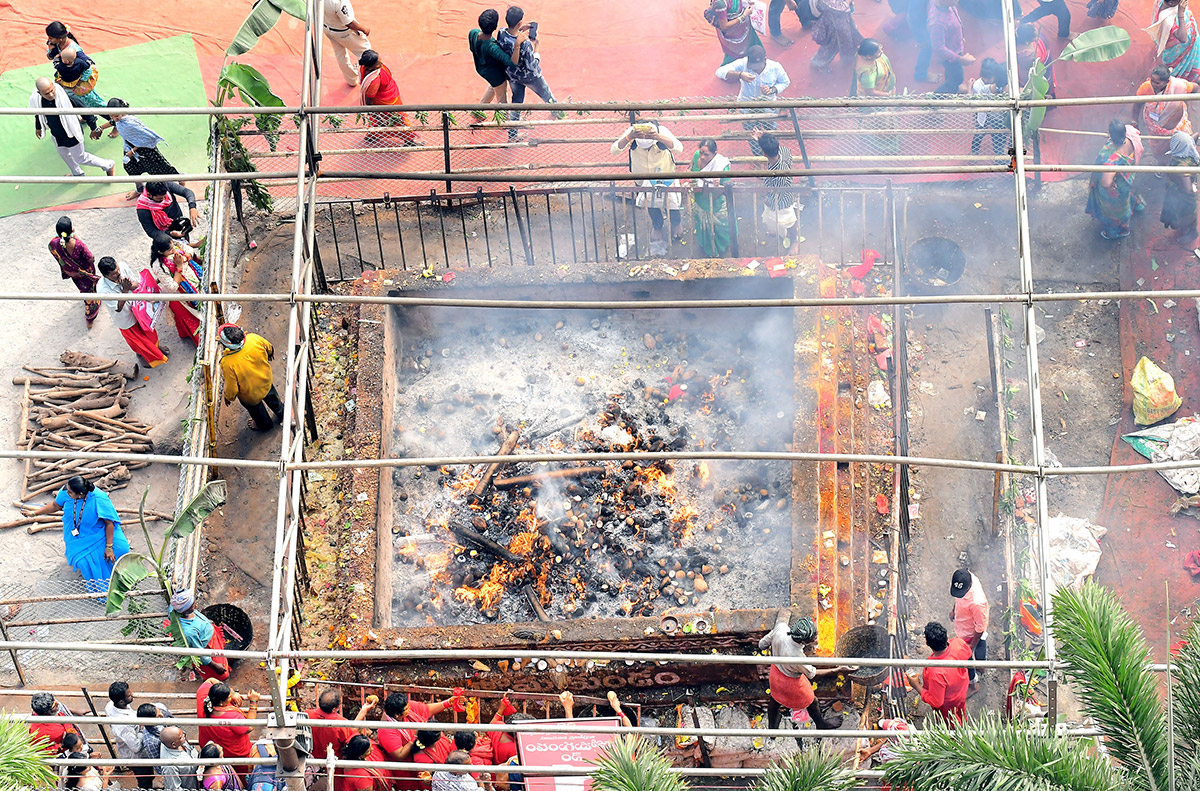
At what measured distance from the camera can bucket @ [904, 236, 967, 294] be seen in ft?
51.2

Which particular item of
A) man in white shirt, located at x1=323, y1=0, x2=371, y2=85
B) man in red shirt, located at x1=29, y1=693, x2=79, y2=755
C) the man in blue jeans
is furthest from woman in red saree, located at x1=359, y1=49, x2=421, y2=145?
man in red shirt, located at x1=29, y1=693, x2=79, y2=755

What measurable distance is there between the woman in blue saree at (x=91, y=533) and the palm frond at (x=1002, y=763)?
828 cm

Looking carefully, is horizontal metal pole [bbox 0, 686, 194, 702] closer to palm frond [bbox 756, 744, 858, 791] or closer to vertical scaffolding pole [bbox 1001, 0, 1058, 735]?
palm frond [bbox 756, 744, 858, 791]

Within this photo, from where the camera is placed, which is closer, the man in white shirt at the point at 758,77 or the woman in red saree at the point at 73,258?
the woman in red saree at the point at 73,258

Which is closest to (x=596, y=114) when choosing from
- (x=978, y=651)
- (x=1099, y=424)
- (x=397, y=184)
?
(x=397, y=184)

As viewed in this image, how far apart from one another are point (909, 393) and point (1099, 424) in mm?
2201

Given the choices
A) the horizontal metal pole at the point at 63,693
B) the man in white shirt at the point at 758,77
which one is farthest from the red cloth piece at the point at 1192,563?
the horizontal metal pole at the point at 63,693

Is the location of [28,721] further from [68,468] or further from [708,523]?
[708,523]

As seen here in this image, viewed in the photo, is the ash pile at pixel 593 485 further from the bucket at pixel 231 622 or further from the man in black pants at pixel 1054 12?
the man in black pants at pixel 1054 12

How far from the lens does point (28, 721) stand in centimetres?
995

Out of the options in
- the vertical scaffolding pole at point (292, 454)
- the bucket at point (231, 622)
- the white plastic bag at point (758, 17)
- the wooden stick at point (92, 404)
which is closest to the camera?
the vertical scaffolding pole at point (292, 454)

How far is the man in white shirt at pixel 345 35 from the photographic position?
54.7 feet

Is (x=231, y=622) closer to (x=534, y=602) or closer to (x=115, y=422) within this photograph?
(x=534, y=602)

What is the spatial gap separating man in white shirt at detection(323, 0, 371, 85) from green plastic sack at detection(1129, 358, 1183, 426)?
34.3 ft
